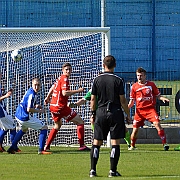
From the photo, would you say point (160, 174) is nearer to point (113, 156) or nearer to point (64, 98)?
point (113, 156)

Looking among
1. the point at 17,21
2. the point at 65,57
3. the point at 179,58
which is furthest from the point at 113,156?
the point at 17,21

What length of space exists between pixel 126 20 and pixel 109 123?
1948 centimetres

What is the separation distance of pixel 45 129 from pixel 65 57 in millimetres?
3333

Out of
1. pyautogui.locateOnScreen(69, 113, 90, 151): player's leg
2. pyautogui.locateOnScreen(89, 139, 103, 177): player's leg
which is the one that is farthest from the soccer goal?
pyautogui.locateOnScreen(89, 139, 103, 177): player's leg

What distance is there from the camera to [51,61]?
56.9 ft

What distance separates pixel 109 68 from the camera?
10.0m

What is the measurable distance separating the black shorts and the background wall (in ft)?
55.6

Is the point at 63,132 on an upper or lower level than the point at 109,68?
lower

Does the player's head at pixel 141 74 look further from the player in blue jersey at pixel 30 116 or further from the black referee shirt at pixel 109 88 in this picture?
the black referee shirt at pixel 109 88

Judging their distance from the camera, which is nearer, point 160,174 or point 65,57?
point 160,174

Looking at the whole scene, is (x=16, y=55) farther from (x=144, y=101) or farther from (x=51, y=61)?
(x=144, y=101)

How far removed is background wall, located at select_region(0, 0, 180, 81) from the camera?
27.9 metres

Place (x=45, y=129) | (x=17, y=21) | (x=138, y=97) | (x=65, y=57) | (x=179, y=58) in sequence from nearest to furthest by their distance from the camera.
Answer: (x=45, y=129)
(x=138, y=97)
(x=65, y=57)
(x=179, y=58)
(x=17, y=21)

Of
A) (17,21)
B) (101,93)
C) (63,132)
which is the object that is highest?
(17,21)
